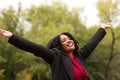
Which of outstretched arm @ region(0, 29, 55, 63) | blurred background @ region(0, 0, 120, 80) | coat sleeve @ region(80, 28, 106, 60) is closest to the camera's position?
outstretched arm @ region(0, 29, 55, 63)

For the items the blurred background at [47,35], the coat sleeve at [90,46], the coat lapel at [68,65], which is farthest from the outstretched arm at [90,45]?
the blurred background at [47,35]

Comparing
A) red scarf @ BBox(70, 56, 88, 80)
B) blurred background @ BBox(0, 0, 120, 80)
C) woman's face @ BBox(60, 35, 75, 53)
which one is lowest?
blurred background @ BBox(0, 0, 120, 80)

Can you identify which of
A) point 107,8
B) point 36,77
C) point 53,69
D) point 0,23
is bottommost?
point 36,77

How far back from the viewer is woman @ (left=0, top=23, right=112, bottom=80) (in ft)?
13.1

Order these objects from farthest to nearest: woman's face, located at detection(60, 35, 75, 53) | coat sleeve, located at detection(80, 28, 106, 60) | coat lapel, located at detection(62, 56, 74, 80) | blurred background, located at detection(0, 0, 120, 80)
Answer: blurred background, located at detection(0, 0, 120, 80) < coat sleeve, located at detection(80, 28, 106, 60) < woman's face, located at detection(60, 35, 75, 53) < coat lapel, located at detection(62, 56, 74, 80)

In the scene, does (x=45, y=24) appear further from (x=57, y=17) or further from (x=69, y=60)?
(x=69, y=60)

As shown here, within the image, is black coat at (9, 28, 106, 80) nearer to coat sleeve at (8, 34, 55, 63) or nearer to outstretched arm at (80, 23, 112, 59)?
coat sleeve at (8, 34, 55, 63)

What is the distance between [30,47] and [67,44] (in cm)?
50

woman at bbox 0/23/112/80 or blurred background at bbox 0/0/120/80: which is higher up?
woman at bbox 0/23/112/80

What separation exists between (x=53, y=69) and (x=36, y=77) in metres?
24.8

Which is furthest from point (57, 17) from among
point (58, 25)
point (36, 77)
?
point (36, 77)

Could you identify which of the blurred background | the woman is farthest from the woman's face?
the blurred background

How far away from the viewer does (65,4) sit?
3528cm

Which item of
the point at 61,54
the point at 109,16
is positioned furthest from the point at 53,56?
the point at 109,16
